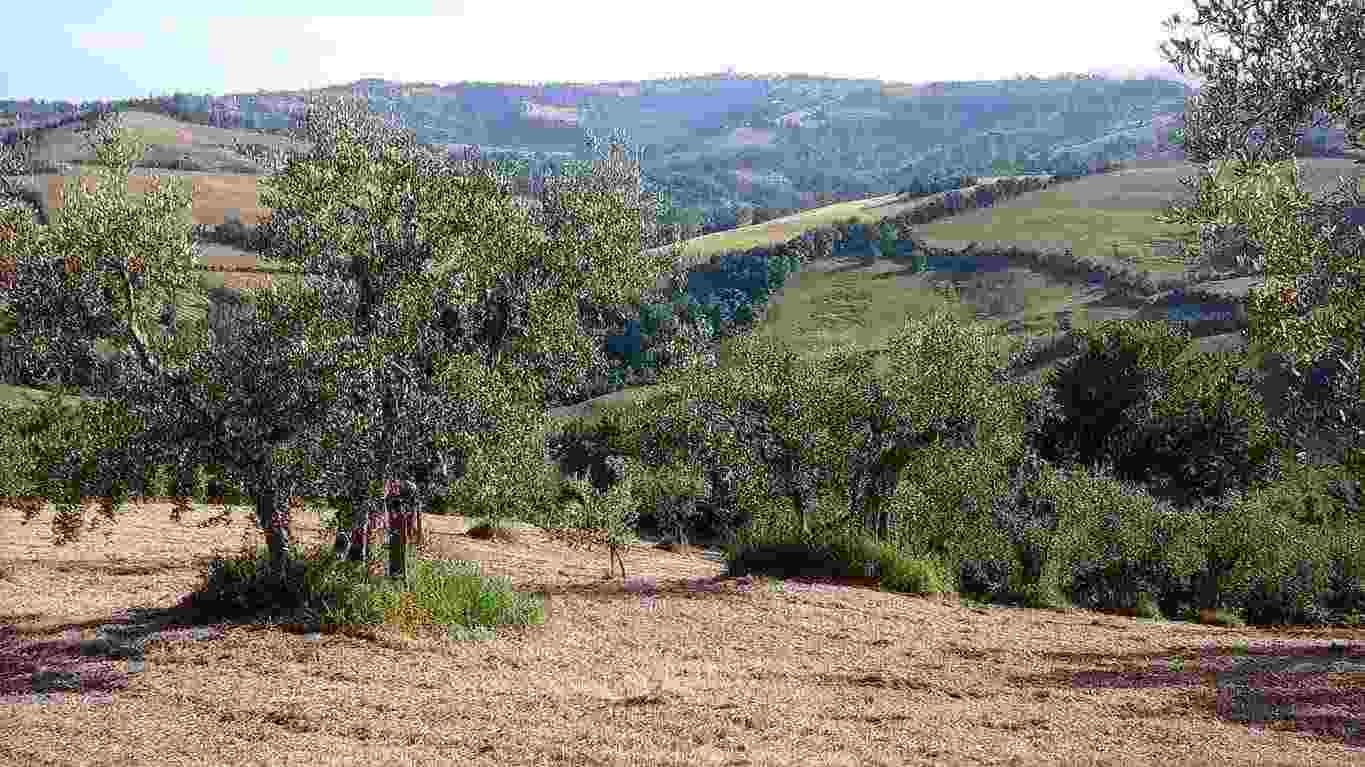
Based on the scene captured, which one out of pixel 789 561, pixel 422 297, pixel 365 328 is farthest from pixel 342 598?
pixel 789 561

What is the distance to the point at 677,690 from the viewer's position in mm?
17078

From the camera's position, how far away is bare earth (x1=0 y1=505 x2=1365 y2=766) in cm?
1339

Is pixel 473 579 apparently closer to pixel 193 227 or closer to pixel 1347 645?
pixel 193 227

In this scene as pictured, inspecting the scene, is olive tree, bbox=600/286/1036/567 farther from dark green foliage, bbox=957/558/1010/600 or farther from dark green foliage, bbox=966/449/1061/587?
dark green foliage, bbox=966/449/1061/587

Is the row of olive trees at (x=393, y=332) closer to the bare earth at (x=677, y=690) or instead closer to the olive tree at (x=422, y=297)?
the olive tree at (x=422, y=297)

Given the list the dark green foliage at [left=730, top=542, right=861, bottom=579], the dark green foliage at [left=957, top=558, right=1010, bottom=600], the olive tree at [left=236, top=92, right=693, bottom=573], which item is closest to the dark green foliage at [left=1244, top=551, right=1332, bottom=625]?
the dark green foliage at [left=957, top=558, right=1010, bottom=600]

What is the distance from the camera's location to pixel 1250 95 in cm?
1872

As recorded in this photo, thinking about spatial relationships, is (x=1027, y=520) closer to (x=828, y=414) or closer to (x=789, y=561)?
(x=828, y=414)

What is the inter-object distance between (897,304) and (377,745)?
15577cm

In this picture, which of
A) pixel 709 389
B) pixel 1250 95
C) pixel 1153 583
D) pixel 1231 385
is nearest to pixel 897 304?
pixel 1231 385

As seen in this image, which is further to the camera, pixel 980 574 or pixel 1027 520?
A: pixel 1027 520

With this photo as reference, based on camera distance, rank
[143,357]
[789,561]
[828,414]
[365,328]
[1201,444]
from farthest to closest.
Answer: [1201,444] < [828,414] < [789,561] < [365,328] < [143,357]

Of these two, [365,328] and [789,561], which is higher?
[365,328]

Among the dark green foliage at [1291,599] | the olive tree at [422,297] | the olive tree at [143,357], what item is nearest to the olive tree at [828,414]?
the olive tree at [422,297]
